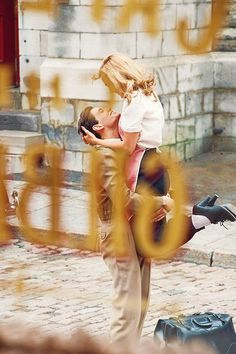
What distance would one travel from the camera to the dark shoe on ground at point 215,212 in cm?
480

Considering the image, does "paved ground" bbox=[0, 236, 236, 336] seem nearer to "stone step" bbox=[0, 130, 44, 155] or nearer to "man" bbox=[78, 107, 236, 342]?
"man" bbox=[78, 107, 236, 342]

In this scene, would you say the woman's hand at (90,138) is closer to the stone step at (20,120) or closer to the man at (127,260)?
the man at (127,260)

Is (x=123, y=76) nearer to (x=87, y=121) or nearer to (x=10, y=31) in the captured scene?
(x=87, y=121)

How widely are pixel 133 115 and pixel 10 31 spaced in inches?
315

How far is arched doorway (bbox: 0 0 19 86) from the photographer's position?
39.1ft

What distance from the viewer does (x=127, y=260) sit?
5.09 metres

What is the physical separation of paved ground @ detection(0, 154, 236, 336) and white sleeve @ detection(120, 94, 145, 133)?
1.02 m

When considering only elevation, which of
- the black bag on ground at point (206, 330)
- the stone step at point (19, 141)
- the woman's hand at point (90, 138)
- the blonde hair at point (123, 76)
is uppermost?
the blonde hair at point (123, 76)

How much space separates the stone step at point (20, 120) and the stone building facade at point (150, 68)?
189 millimetres

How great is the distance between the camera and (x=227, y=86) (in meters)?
12.9

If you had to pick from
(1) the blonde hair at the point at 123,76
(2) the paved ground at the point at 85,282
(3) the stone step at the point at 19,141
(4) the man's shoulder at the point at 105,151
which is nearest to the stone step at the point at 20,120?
(3) the stone step at the point at 19,141

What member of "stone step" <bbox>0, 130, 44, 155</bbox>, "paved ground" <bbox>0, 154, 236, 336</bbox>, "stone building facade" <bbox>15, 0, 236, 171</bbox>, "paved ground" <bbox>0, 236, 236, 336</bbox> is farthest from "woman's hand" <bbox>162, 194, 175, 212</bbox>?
"stone building facade" <bbox>15, 0, 236, 171</bbox>

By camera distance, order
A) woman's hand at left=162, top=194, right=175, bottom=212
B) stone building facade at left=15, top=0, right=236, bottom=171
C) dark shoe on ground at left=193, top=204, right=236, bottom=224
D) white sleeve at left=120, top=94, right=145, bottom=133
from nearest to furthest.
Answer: white sleeve at left=120, top=94, right=145, bottom=133 → woman's hand at left=162, top=194, right=175, bottom=212 → dark shoe on ground at left=193, top=204, right=236, bottom=224 → stone building facade at left=15, top=0, right=236, bottom=171

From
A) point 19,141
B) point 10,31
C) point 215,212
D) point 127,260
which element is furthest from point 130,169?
point 10,31
